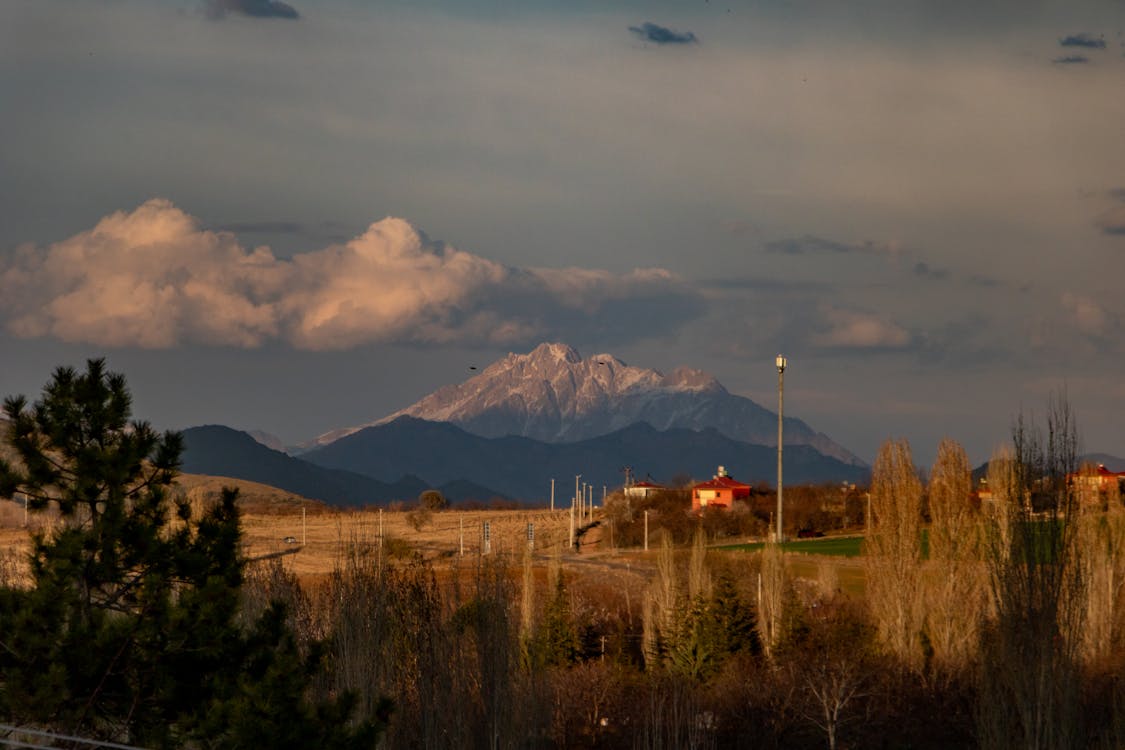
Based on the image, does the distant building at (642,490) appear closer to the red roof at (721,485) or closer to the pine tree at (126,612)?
the red roof at (721,485)

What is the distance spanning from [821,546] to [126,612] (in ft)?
249

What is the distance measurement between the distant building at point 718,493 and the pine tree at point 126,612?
9098 cm

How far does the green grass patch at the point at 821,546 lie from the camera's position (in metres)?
82.9

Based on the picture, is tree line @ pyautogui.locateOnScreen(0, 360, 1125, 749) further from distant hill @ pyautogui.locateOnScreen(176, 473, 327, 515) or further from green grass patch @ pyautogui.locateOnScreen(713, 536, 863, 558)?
distant hill @ pyautogui.locateOnScreen(176, 473, 327, 515)

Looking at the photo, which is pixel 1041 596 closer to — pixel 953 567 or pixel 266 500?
pixel 953 567

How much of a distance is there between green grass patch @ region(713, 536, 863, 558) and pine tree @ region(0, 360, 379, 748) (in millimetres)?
61174

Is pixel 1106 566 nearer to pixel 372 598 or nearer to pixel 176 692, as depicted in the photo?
pixel 372 598

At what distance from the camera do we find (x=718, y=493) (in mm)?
111875

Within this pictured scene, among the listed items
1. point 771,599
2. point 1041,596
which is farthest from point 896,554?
point 1041,596

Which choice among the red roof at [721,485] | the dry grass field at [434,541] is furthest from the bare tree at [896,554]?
the red roof at [721,485]

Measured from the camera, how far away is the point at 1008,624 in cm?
2636

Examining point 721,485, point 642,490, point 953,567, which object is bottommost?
point 953,567

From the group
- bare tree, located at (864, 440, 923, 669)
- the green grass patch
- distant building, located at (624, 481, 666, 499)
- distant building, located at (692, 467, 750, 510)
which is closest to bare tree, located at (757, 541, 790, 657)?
bare tree, located at (864, 440, 923, 669)

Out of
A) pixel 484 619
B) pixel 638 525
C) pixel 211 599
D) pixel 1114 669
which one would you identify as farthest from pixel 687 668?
pixel 638 525
